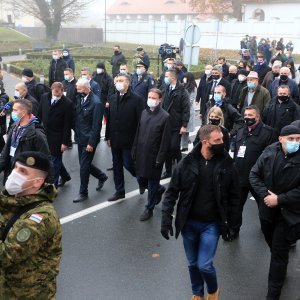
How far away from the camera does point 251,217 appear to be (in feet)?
22.5

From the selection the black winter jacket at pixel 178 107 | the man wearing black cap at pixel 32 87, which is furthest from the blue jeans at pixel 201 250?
the man wearing black cap at pixel 32 87

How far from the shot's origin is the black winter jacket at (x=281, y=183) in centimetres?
455

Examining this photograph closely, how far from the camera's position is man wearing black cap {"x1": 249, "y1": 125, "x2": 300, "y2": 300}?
4.56 m

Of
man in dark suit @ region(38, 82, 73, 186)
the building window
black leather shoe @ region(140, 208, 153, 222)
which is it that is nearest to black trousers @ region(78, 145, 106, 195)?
man in dark suit @ region(38, 82, 73, 186)

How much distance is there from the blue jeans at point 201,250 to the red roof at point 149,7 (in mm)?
74514

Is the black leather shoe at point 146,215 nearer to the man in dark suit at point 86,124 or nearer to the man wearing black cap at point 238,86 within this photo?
the man in dark suit at point 86,124

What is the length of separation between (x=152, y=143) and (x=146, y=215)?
1.06 meters

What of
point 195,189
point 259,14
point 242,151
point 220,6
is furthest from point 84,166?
point 259,14

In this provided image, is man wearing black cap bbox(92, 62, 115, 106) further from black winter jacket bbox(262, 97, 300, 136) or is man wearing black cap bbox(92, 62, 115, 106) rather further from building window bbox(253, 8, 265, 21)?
building window bbox(253, 8, 265, 21)

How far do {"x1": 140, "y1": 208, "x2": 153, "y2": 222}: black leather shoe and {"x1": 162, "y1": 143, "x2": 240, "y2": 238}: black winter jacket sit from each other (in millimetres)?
2263

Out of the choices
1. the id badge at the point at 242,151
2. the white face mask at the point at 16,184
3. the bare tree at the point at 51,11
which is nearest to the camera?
the white face mask at the point at 16,184

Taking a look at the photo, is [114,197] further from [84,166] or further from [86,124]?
[86,124]

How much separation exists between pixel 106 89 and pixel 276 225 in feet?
26.9

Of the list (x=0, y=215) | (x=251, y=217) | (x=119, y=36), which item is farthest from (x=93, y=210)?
(x=119, y=36)
